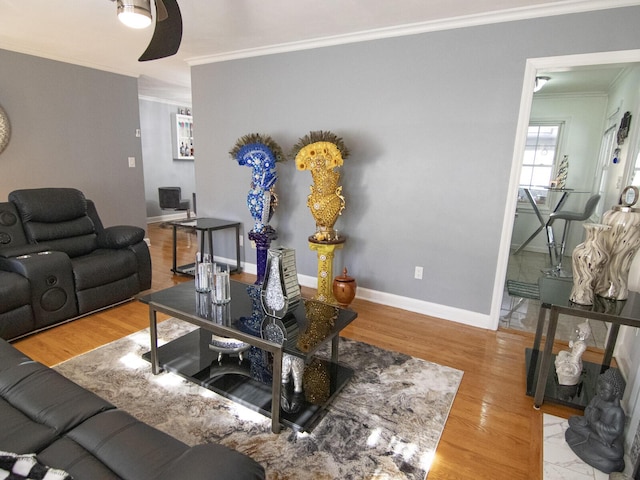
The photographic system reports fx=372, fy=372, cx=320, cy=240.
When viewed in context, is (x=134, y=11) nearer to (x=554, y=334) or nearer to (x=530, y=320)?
(x=554, y=334)

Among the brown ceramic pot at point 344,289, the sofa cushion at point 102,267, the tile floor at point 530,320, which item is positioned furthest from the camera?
the brown ceramic pot at point 344,289

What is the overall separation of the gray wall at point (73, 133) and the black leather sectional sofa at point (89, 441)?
3.46 meters

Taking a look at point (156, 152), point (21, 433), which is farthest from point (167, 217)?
point (21, 433)

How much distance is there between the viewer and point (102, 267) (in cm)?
293

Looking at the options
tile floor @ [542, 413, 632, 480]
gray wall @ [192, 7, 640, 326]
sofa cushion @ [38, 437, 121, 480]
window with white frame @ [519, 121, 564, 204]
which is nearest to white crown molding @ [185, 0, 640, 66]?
gray wall @ [192, 7, 640, 326]

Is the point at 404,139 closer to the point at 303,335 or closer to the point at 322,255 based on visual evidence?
the point at 322,255

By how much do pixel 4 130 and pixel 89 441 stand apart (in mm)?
3912

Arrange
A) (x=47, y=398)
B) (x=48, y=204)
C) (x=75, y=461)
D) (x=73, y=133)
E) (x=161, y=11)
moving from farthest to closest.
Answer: (x=73, y=133) → (x=48, y=204) → (x=161, y=11) → (x=47, y=398) → (x=75, y=461)

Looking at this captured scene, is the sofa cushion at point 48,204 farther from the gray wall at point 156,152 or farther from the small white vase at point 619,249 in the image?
the small white vase at point 619,249

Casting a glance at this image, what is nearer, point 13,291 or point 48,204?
point 13,291

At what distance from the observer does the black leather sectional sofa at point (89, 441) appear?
0.93 meters

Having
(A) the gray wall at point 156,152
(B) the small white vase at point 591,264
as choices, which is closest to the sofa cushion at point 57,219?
(B) the small white vase at point 591,264

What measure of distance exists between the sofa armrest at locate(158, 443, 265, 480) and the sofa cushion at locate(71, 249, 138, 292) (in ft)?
7.57

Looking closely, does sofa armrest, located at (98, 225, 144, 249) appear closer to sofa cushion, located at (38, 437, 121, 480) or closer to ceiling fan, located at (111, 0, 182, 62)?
ceiling fan, located at (111, 0, 182, 62)
